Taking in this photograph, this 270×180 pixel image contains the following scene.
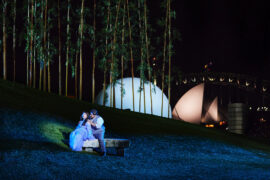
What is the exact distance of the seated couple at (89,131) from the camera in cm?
1260

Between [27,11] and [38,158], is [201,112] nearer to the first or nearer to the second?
[27,11]

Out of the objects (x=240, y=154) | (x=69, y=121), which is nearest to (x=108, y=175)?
(x=240, y=154)

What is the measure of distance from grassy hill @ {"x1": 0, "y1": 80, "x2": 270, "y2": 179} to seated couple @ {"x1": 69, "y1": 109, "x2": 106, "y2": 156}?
0.44 meters

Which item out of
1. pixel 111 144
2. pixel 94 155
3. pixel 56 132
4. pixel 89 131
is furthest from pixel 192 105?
pixel 94 155

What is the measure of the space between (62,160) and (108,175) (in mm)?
1821

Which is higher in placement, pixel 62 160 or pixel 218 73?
pixel 218 73

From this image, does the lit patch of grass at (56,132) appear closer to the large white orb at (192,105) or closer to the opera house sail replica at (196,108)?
the opera house sail replica at (196,108)

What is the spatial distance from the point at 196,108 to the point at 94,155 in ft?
216

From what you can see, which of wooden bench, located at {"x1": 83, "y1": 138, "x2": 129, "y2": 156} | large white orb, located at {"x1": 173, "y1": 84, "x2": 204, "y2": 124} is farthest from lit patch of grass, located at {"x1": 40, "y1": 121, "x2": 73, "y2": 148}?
large white orb, located at {"x1": 173, "y1": 84, "x2": 204, "y2": 124}

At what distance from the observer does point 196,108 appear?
77.0 m

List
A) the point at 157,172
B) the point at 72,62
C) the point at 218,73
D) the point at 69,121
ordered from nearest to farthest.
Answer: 1. the point at 157,172
2. the point at 69,121
3. the point at 72,62
4. the point at 218,73

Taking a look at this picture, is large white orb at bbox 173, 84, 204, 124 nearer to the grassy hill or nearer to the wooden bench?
the grassy hill

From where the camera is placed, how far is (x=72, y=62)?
30.1 metres

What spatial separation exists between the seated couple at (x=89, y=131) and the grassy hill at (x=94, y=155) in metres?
0.44
